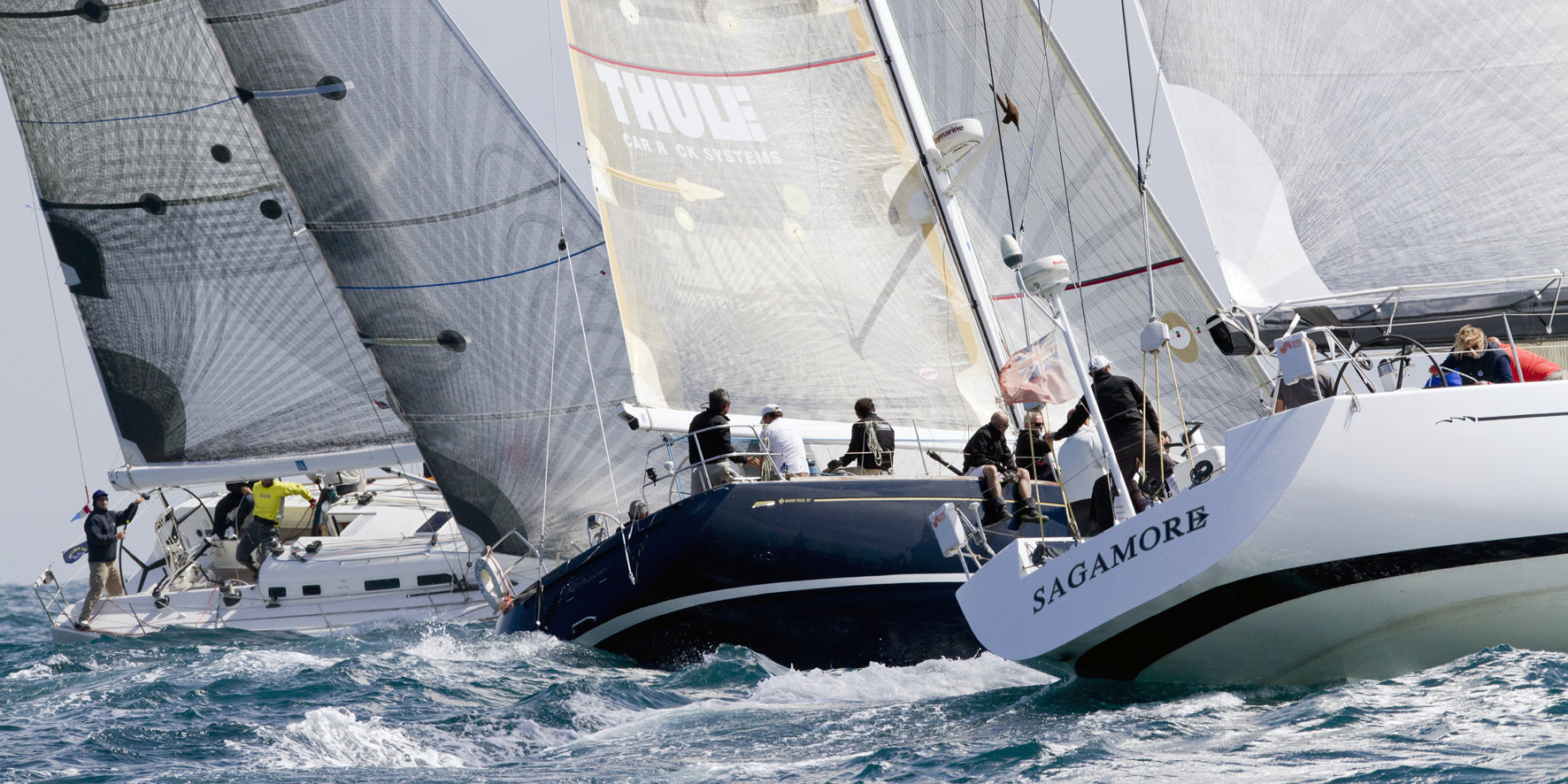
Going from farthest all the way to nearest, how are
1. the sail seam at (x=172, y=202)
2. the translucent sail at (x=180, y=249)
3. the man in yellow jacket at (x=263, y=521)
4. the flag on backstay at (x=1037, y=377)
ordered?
the sail seam at (x=172, y=202) → the man in yellow jacket at (x=263, y=521) → the translucent sail at (x=180, y=249) → the flag on backstay at (x=1037, y=377)

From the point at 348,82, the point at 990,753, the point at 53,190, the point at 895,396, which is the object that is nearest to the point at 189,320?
the point at 53,190

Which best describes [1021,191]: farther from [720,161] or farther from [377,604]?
[377,604]

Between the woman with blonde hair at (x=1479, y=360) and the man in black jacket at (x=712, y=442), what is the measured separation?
436cm

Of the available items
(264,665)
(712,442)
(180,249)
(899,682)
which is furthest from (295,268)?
(899,682)

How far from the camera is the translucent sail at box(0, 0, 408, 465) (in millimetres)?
15117

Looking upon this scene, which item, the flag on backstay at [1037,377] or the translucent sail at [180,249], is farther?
the translucent sail at [180,249]

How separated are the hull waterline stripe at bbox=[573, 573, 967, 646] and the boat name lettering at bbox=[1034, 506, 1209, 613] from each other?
1966mm

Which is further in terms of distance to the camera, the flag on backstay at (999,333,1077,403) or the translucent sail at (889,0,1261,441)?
the translucent sail at (889,0,1261,441)

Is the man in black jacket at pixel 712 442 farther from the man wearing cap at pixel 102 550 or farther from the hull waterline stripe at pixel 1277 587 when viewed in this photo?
the man wearing cap at pixel 102 550

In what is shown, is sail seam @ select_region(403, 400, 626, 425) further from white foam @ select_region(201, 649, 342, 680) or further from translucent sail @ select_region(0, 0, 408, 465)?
white foam @ select_region(201, 649, 342, 680)

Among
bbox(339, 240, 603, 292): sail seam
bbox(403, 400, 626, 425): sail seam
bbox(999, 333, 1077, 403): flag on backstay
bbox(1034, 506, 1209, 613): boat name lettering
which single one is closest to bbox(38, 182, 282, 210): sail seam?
bbox(339, 240, 603, 292): sail seam

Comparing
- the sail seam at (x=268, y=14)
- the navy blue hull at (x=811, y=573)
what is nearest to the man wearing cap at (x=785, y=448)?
the navy blue hull at (x=811, y=573)

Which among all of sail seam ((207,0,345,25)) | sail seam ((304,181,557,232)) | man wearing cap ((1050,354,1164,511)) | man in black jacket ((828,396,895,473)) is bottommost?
man wearing cap ((1050,354,1164,511))

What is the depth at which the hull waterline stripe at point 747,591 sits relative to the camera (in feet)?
27.2
